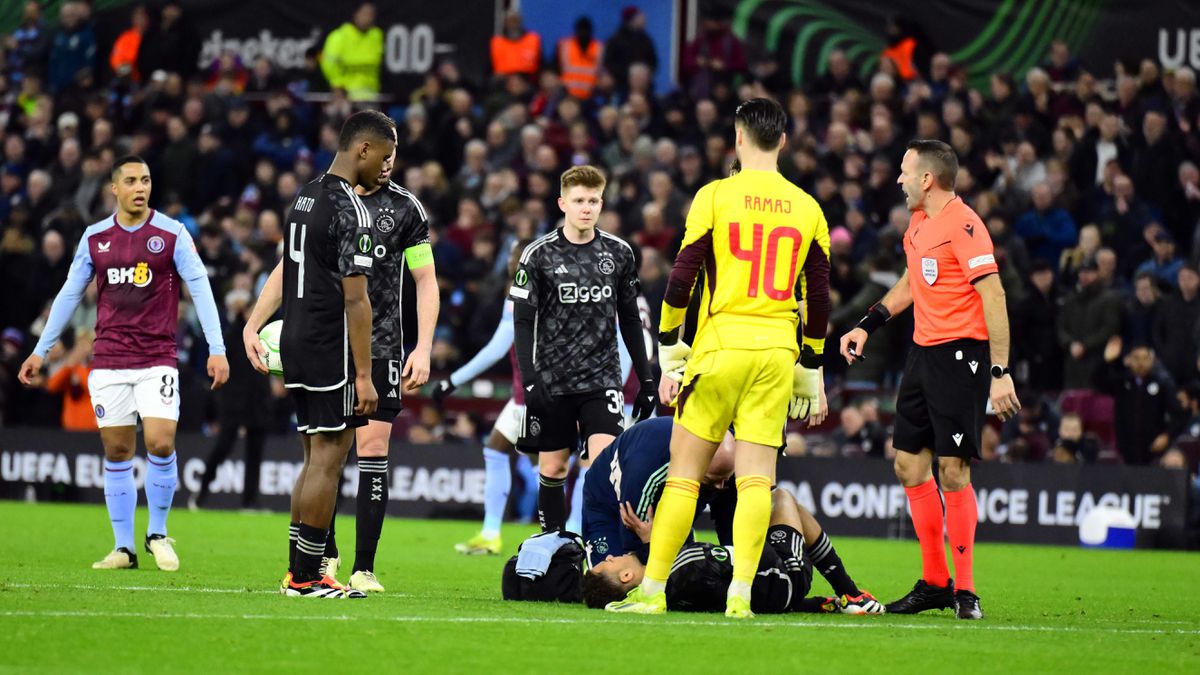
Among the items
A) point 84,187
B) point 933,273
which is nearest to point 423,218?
point 933,273

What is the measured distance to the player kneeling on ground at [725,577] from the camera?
9.23 metres

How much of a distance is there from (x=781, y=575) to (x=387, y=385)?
2.53 meters

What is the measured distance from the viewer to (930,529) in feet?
32.7

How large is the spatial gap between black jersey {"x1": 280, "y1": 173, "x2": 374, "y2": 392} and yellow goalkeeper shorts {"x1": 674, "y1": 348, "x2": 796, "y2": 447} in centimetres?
177

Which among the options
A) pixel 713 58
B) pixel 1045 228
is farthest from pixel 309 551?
pixel 713 58

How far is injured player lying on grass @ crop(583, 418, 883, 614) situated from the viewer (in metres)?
9.27

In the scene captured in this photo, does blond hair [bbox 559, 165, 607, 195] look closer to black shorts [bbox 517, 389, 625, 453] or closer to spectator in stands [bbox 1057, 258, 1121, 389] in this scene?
black shorts [bbox 517, 389, 625, 453]

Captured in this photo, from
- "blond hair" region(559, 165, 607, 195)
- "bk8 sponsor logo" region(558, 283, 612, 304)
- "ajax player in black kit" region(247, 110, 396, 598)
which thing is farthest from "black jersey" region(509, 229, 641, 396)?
"ajax player in black kit" region(247, 110, 396, 598)

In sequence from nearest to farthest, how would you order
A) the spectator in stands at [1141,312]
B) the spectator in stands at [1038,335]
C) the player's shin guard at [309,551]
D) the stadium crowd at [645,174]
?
1. the player's shin guard at [309,551]
2. the spectator in stands at [1141,312]
3. the stadium crowd at [645,174]
4. the spectator in stands at [1038,335]

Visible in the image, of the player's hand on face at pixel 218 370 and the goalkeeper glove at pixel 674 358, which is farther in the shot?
the player's hand on face at pixel 218 370

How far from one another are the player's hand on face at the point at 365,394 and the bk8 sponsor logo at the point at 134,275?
11.6 ft

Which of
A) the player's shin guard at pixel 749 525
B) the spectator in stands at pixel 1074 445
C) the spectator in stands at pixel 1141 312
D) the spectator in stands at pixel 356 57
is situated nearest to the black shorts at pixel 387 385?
the player's shin guard at pixel 749 525

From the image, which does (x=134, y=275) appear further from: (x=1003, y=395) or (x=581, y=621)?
(x=1003, y=395)

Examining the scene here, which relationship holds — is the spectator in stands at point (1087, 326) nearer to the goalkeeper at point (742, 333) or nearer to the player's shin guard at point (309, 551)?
the goalkeeper at point (742, 333)
